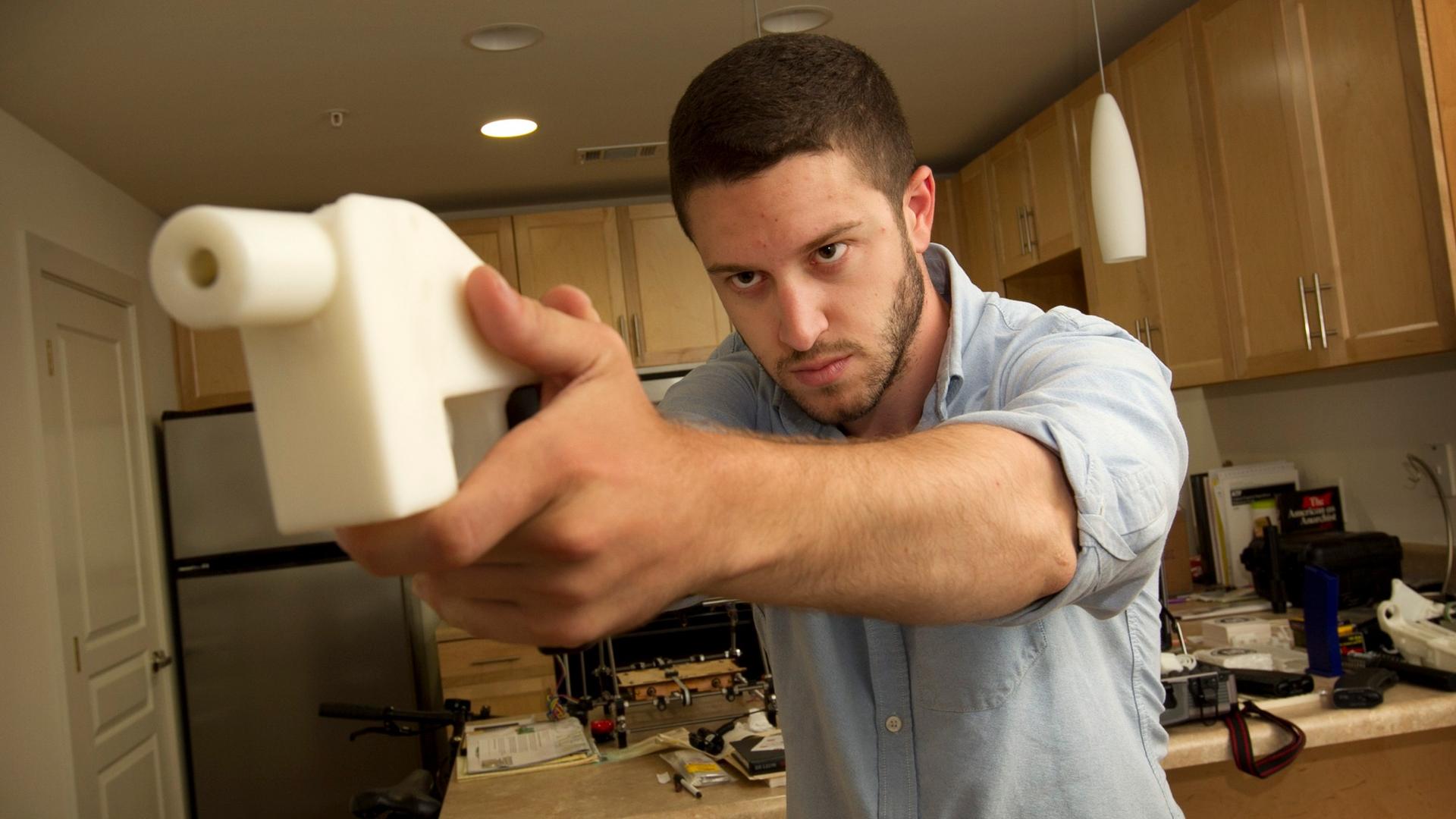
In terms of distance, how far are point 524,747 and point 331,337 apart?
2159 mm

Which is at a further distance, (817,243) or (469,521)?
(817,243)

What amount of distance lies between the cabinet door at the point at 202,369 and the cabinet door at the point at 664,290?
1496 millimetres

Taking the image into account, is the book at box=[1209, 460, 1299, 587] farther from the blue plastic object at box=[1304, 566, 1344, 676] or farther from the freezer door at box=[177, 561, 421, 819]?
the freezer door at box=[177, 561, 421, 819]

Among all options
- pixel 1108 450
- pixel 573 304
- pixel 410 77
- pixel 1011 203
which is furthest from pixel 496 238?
pixel 573 304

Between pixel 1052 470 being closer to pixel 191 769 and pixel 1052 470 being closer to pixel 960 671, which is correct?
pixel 960 671

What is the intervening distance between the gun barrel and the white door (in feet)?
10.2

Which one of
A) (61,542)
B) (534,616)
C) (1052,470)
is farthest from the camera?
(61,542)

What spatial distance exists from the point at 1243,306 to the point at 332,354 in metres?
2.90

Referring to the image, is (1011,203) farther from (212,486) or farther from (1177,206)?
(212,486)

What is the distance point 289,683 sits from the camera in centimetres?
393

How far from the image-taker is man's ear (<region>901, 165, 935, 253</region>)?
1.19 metres

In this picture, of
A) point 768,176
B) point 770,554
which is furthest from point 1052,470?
point 768,176

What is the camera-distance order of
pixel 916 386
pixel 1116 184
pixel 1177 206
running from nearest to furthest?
pixel 916 386, pixel 1116 184, pixel 1177 206

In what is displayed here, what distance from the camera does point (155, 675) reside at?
3758 millimetres
